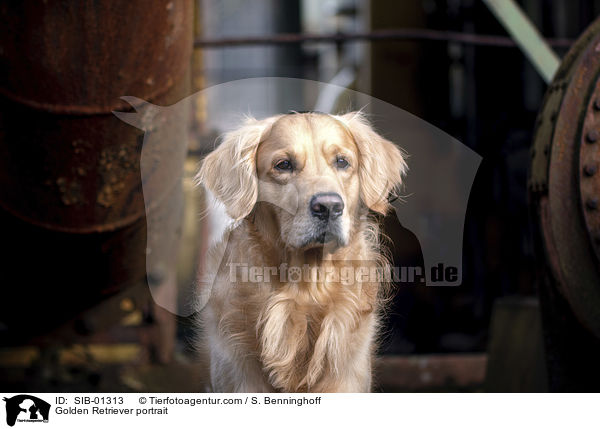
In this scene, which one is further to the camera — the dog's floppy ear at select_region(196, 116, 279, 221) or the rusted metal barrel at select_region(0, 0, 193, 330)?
the rusted metal barrel at select_region(0, 0, 193, 330)

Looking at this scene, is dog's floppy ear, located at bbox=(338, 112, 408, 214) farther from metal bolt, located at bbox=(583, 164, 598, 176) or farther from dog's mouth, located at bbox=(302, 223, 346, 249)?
metal bolt, located at bbox=(583, 164, 598, 176)

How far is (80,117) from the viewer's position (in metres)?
1.49

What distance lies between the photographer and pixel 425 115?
5.81 feet

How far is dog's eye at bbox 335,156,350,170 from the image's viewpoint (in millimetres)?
1160

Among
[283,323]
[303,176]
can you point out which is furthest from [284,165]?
[283,323]

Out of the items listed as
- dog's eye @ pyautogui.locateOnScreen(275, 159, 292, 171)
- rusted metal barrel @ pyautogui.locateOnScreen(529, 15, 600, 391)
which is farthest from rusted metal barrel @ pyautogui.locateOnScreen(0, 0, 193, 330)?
rusted metal barrel @ pyautogui.locateOnScreen(529, 15, 600, 391)

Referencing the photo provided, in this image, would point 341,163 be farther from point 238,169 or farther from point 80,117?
point 80,117

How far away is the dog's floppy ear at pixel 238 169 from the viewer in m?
1.19

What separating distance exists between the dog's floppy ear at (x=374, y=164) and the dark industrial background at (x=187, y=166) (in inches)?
2.8

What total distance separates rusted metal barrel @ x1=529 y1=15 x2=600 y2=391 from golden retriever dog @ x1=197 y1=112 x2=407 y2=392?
0.57 metres
